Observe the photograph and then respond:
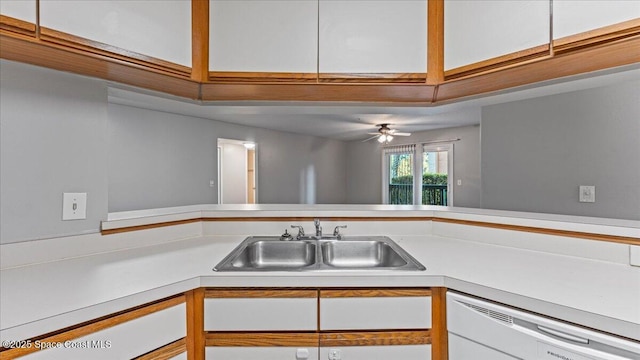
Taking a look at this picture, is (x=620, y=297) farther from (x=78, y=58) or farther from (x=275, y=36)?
(x=78, y=58)

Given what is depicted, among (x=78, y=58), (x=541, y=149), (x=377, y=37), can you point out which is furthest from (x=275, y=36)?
(x=541, y=149)

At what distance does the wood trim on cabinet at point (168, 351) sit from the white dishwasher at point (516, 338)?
0.90 m

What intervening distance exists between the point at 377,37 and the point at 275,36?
46cm

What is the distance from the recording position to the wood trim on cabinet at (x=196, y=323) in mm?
1021

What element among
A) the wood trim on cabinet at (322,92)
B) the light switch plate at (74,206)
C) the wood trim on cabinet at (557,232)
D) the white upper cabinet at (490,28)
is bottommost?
the wood trim on cabinet at (557,232)

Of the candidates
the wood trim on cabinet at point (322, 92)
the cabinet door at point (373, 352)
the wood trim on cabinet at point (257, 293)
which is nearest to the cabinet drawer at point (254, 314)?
the wood trim on cabinet at point (257, 293)

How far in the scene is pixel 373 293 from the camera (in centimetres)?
105

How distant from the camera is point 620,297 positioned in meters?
0.85

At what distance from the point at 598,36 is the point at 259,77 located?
1.25m

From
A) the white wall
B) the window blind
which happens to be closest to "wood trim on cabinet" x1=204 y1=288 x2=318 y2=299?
the white wall

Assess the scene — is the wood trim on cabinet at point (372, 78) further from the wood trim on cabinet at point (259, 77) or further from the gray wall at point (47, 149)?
the gray wall at point (47, 149)

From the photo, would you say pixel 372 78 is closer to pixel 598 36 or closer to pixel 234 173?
pixel 598 36

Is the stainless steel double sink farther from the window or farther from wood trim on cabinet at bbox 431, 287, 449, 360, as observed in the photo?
the window

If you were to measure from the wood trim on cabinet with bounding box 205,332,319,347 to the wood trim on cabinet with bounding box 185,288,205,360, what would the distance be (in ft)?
0.10
